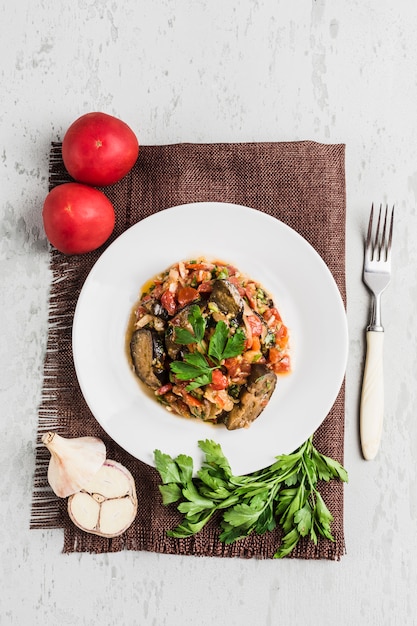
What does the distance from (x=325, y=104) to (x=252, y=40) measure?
57 cm

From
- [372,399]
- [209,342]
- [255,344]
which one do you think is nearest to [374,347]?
[372,399]

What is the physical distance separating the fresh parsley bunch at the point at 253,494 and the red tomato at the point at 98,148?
4.93 ft

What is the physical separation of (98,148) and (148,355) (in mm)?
1095

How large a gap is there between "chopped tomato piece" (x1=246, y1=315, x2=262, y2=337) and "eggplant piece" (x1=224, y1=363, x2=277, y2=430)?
160 mm

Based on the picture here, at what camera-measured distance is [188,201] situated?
390 centimetres

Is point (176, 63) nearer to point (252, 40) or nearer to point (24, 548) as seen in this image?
point (252, 40)

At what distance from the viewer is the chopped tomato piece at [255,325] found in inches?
142

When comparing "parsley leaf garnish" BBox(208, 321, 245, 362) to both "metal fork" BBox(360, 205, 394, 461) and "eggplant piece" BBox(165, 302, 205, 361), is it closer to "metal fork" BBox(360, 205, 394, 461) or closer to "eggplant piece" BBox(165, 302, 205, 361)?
"eggplant piece" BBox(165, 302, 205, 361)

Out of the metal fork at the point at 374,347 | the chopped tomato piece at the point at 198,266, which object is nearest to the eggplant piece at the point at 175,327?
the chopped tomato piece at the point at 198,266

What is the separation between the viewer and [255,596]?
151 inches

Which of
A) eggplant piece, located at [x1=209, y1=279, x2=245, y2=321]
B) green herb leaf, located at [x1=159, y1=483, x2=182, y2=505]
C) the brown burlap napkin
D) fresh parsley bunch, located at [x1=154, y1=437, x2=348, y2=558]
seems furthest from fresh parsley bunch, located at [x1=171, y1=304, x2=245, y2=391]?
the brown burlap napkin

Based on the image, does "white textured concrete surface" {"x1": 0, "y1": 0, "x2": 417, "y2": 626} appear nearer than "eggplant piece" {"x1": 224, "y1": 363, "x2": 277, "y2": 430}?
No

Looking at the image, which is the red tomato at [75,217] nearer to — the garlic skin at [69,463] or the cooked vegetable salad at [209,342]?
the cooked vegetable salad at [209,342]

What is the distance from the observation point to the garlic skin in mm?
3639
